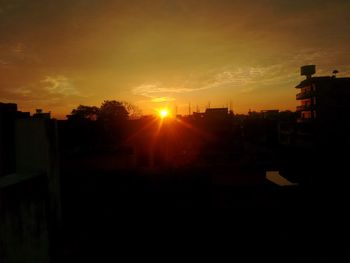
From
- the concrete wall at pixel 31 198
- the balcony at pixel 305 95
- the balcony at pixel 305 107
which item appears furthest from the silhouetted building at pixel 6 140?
the balcony at pixel 305 107

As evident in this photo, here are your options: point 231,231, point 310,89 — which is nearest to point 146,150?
point 231,231

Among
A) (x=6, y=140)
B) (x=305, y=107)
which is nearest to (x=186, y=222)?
(x=6, y=140)

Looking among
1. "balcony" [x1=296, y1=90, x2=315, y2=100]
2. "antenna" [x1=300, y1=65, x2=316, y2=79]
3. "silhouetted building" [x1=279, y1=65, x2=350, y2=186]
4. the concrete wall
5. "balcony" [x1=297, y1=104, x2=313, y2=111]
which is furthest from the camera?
"antenna" [x1=300, y1=65, x2=316, y2=79]

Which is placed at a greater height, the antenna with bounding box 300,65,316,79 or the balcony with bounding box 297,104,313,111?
the antenna with bounding box 300,65,316,79

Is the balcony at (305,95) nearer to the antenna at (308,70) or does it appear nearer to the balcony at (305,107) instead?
the balcony at (305,107)

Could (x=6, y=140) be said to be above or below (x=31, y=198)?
above

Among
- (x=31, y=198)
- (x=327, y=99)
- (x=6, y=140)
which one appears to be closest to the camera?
(x=31, y=198)

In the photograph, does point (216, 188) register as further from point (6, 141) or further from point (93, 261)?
point (6, 141)

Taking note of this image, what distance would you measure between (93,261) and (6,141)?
4533mm

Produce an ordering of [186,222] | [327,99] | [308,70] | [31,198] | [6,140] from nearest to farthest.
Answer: [31,198] < [6,140] < [186,222] < [327,99] < [308,70]

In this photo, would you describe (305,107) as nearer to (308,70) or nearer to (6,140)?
(308,70)

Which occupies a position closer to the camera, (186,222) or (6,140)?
(6,140)

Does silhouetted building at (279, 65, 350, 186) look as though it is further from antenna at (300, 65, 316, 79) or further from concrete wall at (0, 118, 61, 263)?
concrete wall at (0, 118, 61, 263)

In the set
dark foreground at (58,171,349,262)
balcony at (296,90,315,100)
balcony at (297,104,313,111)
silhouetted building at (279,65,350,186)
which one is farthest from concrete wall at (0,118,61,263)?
balcony at (297,104,313,111)
